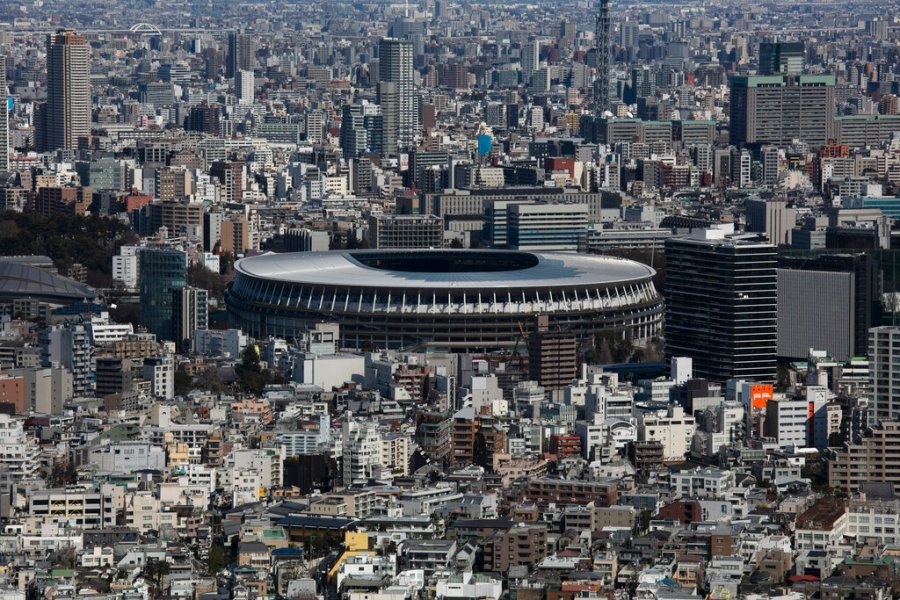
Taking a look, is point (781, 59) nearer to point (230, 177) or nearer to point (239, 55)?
point (230, 177)

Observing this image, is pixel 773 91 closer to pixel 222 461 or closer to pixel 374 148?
pixel 374 148

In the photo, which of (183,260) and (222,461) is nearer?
(222,461)

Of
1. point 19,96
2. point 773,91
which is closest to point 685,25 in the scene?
point 19,96

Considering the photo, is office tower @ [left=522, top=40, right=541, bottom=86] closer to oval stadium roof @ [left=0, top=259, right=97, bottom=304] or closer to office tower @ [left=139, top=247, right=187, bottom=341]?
oval stadium roof @ [left=0, top=259, right=97, bottom=304]

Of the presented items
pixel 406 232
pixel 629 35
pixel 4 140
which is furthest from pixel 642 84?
pixel 406 232

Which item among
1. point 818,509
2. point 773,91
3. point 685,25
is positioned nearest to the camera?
point 818,509

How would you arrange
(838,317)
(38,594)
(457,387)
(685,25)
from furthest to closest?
(685,25)
(838,317)
(457,387)
(38,594)

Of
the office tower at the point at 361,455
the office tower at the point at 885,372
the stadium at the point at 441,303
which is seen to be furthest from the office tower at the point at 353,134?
the office tower at the point at 361,455

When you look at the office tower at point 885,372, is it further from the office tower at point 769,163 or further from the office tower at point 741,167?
the office tower at point 741,167
